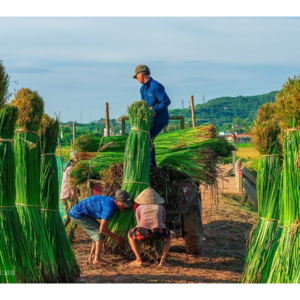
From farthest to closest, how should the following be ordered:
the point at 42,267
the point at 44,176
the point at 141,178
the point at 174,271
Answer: the point at 141,178 → the point at 174,271 → the point at 44,176 → the point at 42,267

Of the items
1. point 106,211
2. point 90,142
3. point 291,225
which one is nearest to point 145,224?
point 106,211

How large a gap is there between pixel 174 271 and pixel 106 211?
1.10 meters

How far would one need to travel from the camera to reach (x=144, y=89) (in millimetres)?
7672

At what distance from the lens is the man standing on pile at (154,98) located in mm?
7418

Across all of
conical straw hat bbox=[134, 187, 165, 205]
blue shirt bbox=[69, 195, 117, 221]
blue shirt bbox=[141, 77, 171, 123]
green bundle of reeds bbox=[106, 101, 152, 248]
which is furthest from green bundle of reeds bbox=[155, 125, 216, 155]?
blue shirt bbox=[69, 195, 117, 221]

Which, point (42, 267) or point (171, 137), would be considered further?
point (171, 137)

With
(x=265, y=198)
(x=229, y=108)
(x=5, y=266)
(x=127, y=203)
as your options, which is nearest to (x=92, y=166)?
(x=127, y=203)

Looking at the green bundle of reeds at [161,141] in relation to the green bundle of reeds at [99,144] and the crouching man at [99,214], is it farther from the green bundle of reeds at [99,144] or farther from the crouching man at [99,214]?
the crouching man at [99,214]

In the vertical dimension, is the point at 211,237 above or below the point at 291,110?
below

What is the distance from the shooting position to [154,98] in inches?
297

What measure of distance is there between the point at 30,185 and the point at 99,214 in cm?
170

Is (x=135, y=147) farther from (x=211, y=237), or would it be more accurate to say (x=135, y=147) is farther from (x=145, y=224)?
(x=211, y=237)

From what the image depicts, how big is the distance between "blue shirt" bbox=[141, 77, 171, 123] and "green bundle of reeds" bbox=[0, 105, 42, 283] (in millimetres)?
2984

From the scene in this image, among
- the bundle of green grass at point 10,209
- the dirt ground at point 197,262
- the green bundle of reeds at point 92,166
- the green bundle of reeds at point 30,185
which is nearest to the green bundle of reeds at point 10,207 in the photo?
the bundle of green grass at point 10,209
